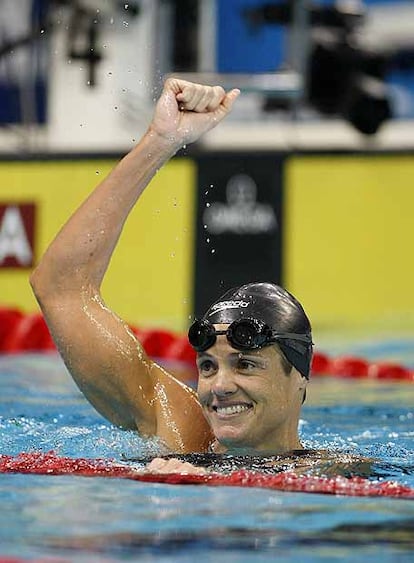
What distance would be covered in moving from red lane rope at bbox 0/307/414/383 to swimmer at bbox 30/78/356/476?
276cm

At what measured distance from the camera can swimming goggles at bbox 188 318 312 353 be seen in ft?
Answer: 9.65

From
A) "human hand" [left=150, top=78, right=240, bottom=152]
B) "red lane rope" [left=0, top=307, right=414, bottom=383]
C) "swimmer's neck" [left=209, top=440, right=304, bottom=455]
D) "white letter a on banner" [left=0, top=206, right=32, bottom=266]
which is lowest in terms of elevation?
"red lane rope" [left=0, top=307, right=414, bottom=383]

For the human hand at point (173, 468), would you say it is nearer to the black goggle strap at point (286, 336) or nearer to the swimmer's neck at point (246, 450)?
the swimmer's neck at point (246, 450)

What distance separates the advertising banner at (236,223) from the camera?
760 cm

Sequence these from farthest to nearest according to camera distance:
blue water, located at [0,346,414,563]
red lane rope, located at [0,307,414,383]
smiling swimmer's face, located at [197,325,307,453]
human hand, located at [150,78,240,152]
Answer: red lane rope, located at [0,307,414,383] → human hand, located at [150,78,240,152] → smiling swimmer's face, located at [197,325,307,453] → blue water, located at [0,346,414,563]

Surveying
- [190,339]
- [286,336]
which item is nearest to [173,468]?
[190,339]

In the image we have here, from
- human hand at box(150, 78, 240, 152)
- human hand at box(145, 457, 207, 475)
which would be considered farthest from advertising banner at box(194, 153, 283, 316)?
human hand at box(145, 457, 207, 475)

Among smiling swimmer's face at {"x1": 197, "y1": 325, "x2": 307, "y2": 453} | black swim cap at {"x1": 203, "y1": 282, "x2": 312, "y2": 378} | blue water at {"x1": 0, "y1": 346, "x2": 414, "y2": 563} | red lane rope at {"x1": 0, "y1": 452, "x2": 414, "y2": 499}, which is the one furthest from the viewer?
black swim cap at {"x1": 203, "y1": 282, "x2": 312, "y2": 378}

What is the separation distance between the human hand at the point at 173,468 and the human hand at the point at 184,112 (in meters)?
0.81

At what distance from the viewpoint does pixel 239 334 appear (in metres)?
2.94

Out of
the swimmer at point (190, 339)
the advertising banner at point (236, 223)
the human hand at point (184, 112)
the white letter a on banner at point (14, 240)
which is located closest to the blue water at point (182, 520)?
the swimmer at point (190, 339)

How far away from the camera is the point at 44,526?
2.41 m

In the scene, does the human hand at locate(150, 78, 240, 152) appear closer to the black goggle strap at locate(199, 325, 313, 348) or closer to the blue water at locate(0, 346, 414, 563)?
the black goggle strap at locate(199, 325, 313, 348)

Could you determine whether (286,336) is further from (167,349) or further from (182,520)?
(167,349)
